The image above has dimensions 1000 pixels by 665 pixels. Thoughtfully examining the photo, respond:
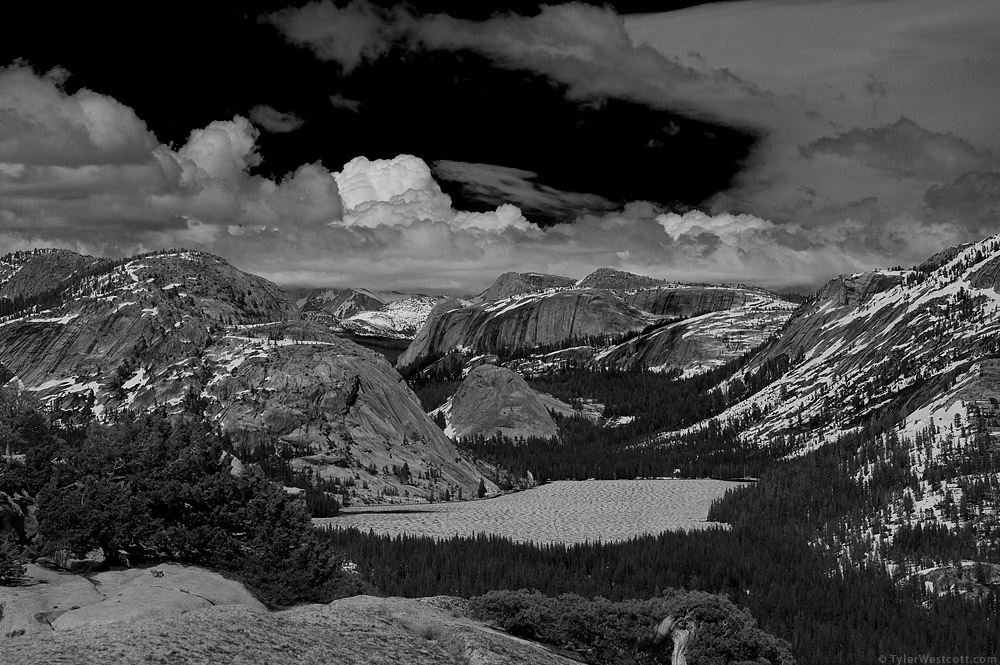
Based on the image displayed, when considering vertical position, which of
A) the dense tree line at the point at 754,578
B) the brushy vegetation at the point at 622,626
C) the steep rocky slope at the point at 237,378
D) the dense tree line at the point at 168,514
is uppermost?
the steep rocky slope at the point at 237,378

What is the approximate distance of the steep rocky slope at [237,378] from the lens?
Answer: 464 feet

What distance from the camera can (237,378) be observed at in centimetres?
15375

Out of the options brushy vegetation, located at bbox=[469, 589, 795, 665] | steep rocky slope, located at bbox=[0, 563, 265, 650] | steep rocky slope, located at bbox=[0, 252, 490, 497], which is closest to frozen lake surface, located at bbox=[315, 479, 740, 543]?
steep rocky slope, located at bbox=[0, 252, 490, 497]

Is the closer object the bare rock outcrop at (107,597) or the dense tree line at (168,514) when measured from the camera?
the bare rock outcrop at (107,597)

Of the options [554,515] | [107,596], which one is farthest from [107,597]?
[554,515]

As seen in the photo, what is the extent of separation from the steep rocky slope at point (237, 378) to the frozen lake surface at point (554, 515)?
30.2ft

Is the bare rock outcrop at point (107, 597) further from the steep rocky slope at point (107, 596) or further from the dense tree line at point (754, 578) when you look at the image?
the dense tree line at point (754, 578)

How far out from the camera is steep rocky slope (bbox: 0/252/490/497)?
142m

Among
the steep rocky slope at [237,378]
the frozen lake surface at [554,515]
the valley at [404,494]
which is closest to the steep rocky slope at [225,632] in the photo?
Result: the valley at [404,494]

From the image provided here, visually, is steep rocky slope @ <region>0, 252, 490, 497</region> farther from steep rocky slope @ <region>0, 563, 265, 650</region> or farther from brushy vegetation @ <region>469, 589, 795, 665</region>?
brushy vegetation @ <region>469, 589, 795, 665</region>

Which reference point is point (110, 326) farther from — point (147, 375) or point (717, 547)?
point (717, 547)

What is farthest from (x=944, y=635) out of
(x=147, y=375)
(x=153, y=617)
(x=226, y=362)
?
(x=147, y=375)

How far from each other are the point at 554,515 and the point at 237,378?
59.2 meters

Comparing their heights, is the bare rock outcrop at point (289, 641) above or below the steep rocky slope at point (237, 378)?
below
